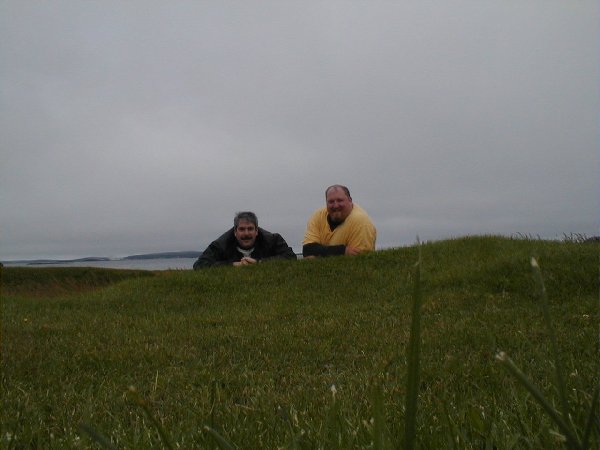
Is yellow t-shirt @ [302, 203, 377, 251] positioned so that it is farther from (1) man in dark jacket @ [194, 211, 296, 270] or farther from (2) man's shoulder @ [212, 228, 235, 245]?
(2) man's shoulder @ [212, 228, 235, 245]

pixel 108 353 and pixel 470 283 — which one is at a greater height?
pixel 470 283

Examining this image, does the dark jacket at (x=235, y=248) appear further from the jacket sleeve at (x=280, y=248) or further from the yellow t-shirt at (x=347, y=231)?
the yellow t-shirt at (x=347, y=231)

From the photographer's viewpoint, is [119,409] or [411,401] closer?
[411,401]

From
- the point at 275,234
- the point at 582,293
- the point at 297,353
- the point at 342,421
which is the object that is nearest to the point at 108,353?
the point at 297,353

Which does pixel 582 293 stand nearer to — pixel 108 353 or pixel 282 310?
pixel 282 310

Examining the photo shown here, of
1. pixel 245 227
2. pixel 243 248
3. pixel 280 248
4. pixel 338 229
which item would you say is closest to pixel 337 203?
pixel 338 229

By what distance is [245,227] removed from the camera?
11.9 m

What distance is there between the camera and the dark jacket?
12.5 meters

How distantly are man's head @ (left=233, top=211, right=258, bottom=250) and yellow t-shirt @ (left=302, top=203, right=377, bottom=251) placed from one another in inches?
51.9

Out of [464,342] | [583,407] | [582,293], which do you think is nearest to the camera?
[583,407]

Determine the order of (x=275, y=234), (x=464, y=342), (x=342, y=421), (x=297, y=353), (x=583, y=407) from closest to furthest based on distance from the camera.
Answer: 1. (x=583, y=407)
2. (x=342, y=421)
3. (x=464, y=342)
4. (x=297, y=353)
5. (x=275, y=234)

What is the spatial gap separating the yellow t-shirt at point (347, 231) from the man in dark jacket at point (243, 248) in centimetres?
73

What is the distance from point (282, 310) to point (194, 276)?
366cm

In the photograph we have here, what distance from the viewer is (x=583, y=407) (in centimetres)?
152
